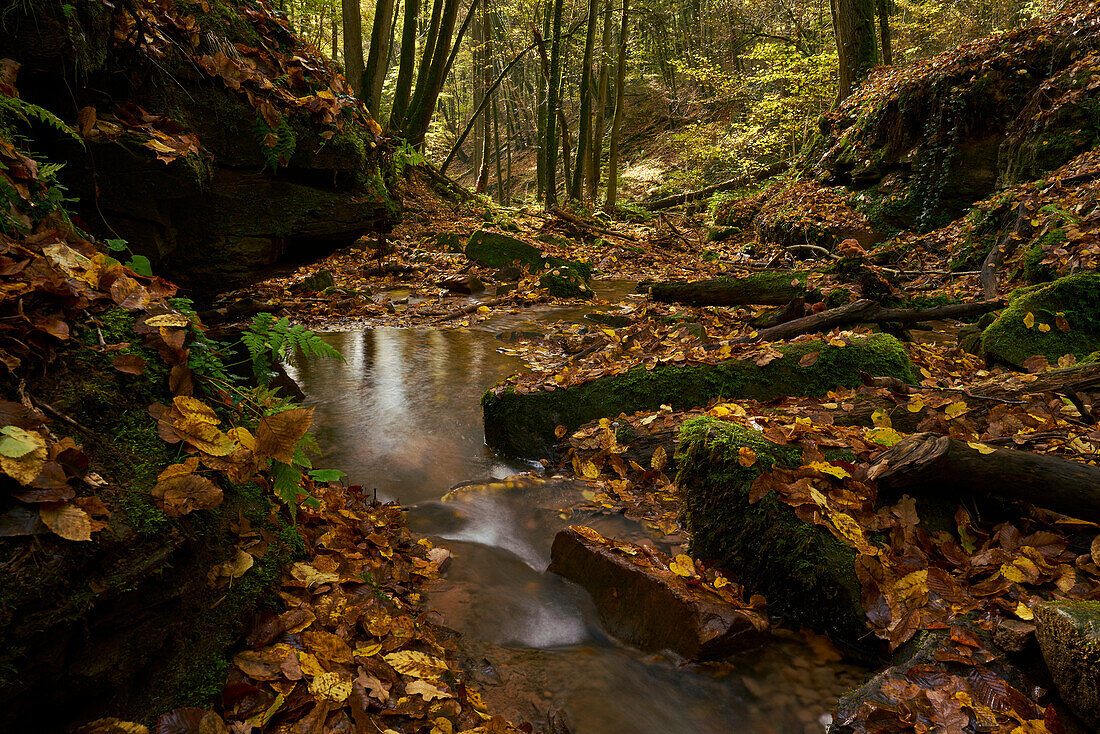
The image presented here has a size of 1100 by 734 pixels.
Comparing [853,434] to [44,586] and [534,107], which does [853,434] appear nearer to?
[44,586]

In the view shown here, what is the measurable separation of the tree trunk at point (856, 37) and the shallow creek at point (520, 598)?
46.6 feet

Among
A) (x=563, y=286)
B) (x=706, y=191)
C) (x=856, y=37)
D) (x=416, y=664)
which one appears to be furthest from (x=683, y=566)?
(x=706, y=191)

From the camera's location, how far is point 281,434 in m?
2.18

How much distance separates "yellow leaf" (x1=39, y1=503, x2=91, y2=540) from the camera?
4.90 ft

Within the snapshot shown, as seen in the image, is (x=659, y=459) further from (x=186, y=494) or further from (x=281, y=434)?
(x=186, y=494)

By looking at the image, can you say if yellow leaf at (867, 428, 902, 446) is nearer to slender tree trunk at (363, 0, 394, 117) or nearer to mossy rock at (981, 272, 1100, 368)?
mossy rock at (981, 272, 1100, 368)

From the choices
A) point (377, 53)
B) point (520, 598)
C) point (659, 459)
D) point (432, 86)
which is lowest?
point (520, 598)

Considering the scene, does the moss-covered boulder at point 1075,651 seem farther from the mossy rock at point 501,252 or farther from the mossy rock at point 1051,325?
the mossy rock at point 501,252

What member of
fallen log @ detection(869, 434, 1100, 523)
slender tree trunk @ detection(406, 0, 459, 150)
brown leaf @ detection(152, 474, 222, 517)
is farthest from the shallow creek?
slender tree trunk @ detection(406, 0, 459, 150)

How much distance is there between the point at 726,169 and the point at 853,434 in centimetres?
2404

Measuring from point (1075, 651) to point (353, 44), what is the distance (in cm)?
1516

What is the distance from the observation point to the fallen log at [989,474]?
2543 millimetres

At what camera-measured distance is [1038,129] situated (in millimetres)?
8977

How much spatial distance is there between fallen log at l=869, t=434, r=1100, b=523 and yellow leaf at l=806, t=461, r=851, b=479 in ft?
0.48
